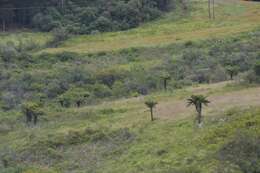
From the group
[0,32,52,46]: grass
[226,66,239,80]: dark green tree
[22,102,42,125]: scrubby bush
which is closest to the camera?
[22,102,42,125]: scrubby bush

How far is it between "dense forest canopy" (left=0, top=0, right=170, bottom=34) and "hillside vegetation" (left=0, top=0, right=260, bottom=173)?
208cm

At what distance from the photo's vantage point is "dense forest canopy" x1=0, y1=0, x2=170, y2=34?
310 ft

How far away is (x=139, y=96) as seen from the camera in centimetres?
6469

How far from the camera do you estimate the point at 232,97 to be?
5609 centimetres

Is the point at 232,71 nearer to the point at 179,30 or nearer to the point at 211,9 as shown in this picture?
the point at 179,30

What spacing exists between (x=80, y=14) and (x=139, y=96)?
34608 millimetres

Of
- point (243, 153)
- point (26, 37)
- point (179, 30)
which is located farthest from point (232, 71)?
point (26, 37)

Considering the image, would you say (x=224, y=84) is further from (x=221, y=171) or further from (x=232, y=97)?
(x=221, y=171)

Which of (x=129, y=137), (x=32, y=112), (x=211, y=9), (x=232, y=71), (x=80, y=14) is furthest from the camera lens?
(x=211, y=9)

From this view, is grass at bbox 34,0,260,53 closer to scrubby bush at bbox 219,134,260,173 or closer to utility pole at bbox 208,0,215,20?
utility pole at bbox 208,0,215,20

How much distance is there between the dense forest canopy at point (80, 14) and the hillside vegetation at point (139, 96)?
2.08 meters

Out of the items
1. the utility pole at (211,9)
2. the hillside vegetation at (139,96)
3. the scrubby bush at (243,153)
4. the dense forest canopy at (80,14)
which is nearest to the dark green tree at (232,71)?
the hillside vegetation at (139,96)

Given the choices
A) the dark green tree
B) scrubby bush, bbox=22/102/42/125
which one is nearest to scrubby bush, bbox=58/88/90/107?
scrubby bush, bbox=22/102/42/125

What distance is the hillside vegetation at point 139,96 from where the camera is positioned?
45500 mm
